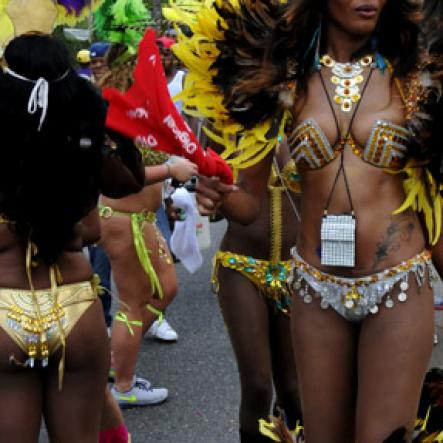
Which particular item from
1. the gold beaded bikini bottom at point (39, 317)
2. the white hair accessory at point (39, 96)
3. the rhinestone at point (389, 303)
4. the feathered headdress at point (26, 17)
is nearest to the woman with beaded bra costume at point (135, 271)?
the feathered headdress at point (26, 17)

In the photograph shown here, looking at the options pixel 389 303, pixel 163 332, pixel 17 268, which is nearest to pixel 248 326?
pixel 389 303

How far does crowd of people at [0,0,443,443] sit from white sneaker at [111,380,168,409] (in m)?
2.06

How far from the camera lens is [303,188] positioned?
307cm

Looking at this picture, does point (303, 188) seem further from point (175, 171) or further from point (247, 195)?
point (175, 171)

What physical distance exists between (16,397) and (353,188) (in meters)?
1.22

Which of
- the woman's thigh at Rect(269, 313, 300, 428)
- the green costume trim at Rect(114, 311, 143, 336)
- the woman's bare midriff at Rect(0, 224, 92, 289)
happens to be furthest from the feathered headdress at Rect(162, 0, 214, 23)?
the green costume trim at Rect(114, 311, 143, 336)

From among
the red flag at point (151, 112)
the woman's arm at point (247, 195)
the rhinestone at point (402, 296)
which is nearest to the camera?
the red flag at point (151, 112)

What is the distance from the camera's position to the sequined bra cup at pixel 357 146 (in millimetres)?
2898

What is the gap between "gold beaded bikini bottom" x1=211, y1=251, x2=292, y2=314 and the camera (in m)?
3.87

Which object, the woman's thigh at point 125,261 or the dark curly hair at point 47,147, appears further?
the woman's thigh at point 125,261

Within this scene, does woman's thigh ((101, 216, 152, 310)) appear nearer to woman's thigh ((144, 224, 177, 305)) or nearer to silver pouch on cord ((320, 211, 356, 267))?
woman's thigh ((144, 224, 177, 305))

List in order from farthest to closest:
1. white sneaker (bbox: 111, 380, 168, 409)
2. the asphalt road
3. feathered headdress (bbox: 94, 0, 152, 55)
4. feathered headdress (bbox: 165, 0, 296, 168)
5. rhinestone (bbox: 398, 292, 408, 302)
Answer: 1. feathered headdress (bbox: 94, 0, 152, 55)
2. white sneaker (bbox: 111, 380, 168, 409)
3. the asphalt road
4. feathered headdress (bbox: 165, 0, 296, 168)
5. rhinestone (bbox: 398, 292, 408, 302)

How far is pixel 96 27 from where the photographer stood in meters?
6.30

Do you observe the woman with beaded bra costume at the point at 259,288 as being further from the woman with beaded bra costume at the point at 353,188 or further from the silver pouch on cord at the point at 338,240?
the silver pouch on cord at the point at 338,240
